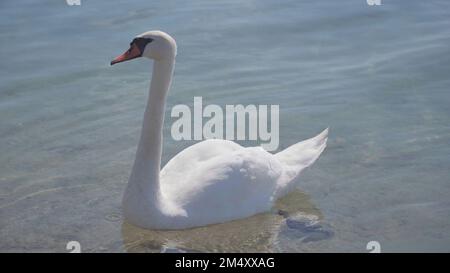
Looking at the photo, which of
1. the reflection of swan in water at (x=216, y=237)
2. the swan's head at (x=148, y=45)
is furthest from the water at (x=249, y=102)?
the swan's head at (x=148, y=45)

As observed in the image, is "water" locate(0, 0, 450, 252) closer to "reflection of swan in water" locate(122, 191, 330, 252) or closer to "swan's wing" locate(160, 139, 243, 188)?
"reflection of swan in water" locate(122, 191, 330, 252)

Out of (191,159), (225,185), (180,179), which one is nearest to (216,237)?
(225,185)

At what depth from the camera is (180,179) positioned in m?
6.98

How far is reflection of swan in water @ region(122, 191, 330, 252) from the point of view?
6.58 meters

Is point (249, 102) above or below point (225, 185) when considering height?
below

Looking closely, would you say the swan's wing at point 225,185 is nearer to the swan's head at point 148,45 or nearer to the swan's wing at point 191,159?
the swan's wing at point 191,159

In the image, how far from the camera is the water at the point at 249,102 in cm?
684

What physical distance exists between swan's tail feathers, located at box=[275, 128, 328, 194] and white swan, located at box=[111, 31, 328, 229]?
0.29m

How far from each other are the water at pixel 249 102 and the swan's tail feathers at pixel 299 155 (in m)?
0.19

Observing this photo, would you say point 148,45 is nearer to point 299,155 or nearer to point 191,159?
point 191,159

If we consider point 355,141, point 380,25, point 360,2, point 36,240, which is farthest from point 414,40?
point 36,240

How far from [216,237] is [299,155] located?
144 centimetres

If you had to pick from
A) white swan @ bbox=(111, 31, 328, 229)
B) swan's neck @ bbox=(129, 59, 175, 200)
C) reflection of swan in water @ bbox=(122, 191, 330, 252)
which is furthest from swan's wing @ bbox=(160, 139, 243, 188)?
reflection of swan in water @ bbox=(122, 191, 330, 252)

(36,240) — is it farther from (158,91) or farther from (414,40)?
(414,40)
